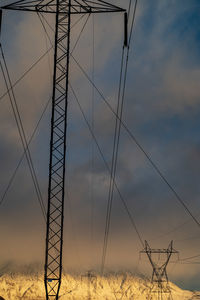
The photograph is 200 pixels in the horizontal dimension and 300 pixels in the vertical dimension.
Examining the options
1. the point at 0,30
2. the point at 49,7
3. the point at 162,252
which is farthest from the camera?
the point at 162,252

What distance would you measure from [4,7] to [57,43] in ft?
19.8

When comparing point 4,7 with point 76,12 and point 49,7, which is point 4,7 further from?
point 76,12

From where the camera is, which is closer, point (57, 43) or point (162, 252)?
point (57, 43)

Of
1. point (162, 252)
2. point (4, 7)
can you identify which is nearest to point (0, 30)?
point (4, 7)

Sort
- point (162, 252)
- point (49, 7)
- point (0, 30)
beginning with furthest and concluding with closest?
point (162, 252)
point (49, 7)
point (0, 30)

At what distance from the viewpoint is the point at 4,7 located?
101 ft

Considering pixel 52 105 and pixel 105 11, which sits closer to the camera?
pixel 105 11

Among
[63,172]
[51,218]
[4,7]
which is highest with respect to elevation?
[4,7]

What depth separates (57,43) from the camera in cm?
3525

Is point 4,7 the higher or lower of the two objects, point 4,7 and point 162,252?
the higher

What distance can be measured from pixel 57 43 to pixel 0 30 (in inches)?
253

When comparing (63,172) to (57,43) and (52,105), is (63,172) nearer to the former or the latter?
(52,105)

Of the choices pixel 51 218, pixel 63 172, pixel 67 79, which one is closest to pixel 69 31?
pixel 67 79

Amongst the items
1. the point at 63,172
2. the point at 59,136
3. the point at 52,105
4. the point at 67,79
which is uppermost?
the point at 67,79
